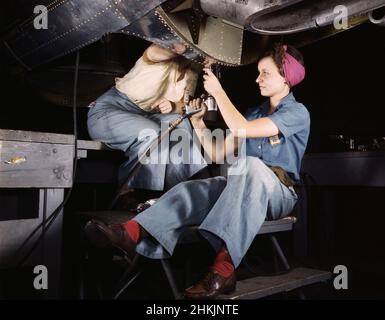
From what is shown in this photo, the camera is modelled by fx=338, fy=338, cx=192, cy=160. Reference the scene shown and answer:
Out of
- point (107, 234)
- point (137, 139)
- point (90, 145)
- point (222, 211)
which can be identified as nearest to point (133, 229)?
point (107, 234)

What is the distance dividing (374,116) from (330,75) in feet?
2.06

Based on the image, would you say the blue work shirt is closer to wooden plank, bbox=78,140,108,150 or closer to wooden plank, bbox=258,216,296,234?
wooden plank, bbox=258,216,296,234

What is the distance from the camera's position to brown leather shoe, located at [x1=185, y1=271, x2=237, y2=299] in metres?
1.31

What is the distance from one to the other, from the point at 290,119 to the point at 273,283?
825 mm

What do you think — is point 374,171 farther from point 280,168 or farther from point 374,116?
point 374,116

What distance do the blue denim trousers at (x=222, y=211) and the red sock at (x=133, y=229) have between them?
0.03 metres

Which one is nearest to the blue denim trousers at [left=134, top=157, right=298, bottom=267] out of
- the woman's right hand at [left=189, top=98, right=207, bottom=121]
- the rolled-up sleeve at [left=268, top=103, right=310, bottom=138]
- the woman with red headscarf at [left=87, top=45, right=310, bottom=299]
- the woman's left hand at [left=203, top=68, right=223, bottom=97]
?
the woman with red headscarf at [left=87, top=45, right=310, bottom=299]

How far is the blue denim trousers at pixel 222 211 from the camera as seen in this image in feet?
4.74

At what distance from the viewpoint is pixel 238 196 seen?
1502mm

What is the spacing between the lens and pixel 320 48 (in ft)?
11.6

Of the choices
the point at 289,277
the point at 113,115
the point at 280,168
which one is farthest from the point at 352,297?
the point at 113,115

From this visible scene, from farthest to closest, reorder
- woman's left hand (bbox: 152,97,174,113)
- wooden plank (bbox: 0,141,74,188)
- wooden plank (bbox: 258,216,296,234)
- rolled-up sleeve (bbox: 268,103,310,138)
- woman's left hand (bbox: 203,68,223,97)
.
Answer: woman's left hand (bbox: 152,97,174,113) < woman's left hand (bbox: 203,68,223,97) < rolled-up sleeve (bbox: 268,103,310,138) < wooden plank (bbox: 258,216,296,234) < wooden plank (bbox: 0,141,74,188)

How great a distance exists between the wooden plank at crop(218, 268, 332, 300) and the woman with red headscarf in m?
0.07

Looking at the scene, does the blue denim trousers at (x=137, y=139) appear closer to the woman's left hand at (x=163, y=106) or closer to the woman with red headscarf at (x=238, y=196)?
the woman's left hand at (x=163, y=106)
